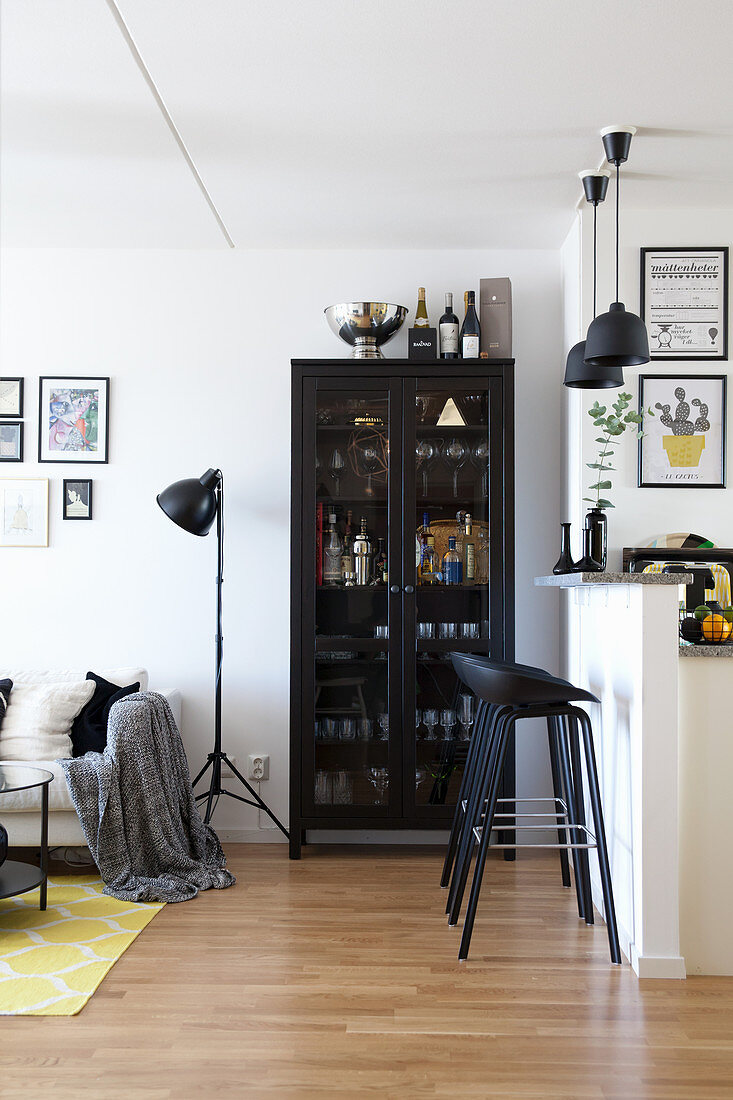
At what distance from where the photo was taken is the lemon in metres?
2.70

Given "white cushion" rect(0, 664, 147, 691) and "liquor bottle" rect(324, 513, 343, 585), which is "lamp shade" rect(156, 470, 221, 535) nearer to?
"liquor bottle" rect(324, 513, 343, 585)

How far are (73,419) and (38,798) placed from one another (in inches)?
64.8

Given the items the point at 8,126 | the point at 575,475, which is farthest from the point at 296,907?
the point at 8,126

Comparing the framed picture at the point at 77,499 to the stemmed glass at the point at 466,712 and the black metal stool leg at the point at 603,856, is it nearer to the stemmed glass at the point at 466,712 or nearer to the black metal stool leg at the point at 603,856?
the stemmed glass at the point at 466,712

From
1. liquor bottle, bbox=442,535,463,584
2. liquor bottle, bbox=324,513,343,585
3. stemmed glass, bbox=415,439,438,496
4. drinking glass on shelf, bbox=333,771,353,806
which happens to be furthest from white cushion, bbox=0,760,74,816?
stemmed glass, bbox=415,439,438,496

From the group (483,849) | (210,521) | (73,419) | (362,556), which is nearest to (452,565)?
(362,556)

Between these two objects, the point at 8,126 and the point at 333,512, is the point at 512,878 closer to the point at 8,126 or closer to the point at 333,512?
the point at 333,512

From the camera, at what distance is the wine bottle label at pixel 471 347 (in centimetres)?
374

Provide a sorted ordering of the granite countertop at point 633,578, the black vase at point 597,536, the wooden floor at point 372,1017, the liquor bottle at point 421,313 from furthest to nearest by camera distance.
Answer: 1. the liquor bottle at point 421,313
2. the black vase at point 597,536
3. the granite countertop at point 633,578
4. the wooden floor at point 372,1017

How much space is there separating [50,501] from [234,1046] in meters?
2.58

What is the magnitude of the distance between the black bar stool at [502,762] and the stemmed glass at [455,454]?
2.92 ft

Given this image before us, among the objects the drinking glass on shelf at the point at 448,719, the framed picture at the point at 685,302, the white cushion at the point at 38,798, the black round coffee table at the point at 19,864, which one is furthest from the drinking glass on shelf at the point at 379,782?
the framed picture at the point at 685,302

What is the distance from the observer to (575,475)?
12.1ft

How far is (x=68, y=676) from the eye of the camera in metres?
3.89
